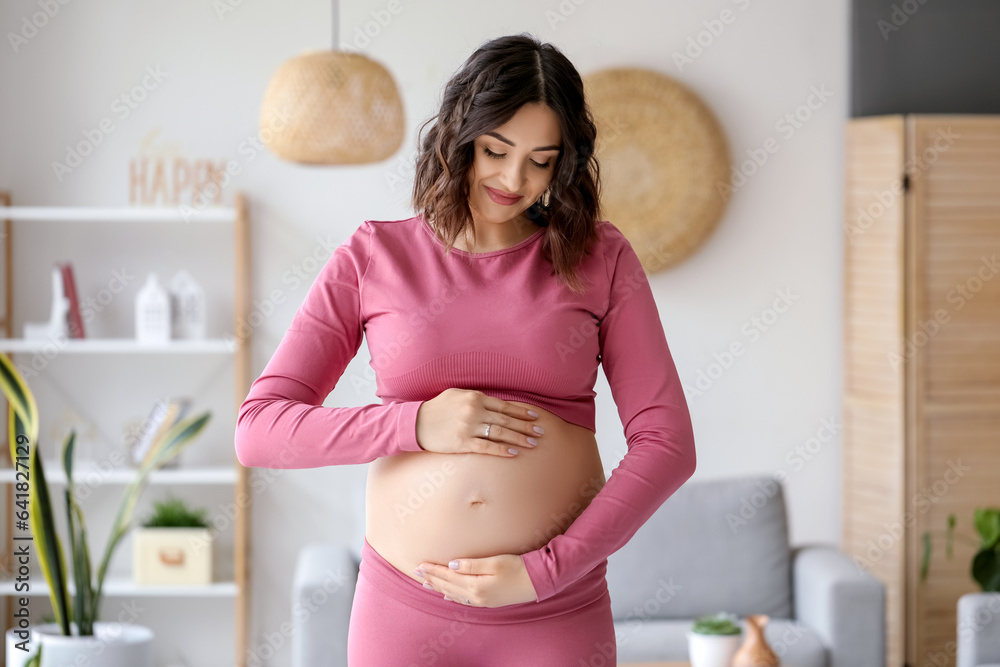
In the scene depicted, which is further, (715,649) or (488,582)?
(715,649)

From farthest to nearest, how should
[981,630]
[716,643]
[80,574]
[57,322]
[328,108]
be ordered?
[57,322] → [80,574] → [981,630] → [328,108] → [716,643]

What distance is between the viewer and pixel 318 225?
3.43 metres

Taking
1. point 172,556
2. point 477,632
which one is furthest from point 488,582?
point 172,556

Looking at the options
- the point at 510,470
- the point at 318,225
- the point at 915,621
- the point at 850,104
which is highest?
the point at 850,104

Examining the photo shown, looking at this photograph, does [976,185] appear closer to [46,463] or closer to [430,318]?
[430,318]

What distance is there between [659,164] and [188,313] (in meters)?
1.64

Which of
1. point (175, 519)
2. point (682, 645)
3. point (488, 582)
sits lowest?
point (682, 645)

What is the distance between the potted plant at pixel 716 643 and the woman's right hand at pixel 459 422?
4.05 feet

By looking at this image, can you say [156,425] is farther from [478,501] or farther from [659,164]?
[478,501]

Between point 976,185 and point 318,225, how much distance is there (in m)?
2.14

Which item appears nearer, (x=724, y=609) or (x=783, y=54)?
(x=724, y=609)

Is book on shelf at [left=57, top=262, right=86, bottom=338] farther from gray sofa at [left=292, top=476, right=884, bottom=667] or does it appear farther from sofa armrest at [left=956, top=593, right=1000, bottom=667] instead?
sofa armrest at [left=956, top=593, right=1000, bottom=667]

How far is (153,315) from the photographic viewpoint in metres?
3.18

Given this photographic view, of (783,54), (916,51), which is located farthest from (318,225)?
(916,51)
